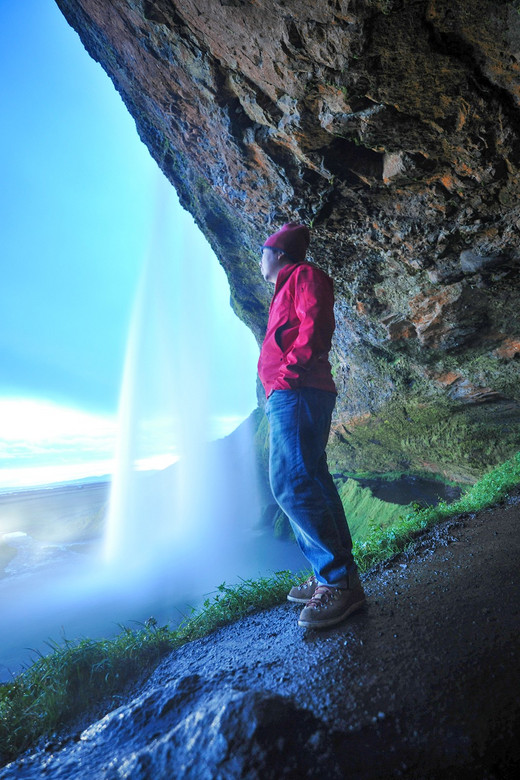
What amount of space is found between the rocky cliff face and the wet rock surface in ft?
11.3

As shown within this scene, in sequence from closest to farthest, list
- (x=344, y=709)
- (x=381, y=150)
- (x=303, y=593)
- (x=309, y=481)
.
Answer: (x=344, y=709)
(x=309, y=481)
(x=303, y=593)
(x=381, y=150)

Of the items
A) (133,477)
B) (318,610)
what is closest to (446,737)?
(318,610)

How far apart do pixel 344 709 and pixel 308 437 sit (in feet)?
4.24

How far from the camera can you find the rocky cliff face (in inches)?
101

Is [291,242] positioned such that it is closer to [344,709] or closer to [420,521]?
[344,709]

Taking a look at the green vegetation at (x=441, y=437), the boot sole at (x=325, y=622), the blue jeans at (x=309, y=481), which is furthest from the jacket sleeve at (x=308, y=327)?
the green vegetation at (x=441, y=437)

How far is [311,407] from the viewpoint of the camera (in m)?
2.29

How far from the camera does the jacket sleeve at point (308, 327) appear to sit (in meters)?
2.26

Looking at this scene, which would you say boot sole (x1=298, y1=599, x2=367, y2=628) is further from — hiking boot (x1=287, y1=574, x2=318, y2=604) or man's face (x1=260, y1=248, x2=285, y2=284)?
man's face (x1=260, y1=248, x2=285, y2=284)

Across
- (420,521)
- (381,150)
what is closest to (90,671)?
(420,521)

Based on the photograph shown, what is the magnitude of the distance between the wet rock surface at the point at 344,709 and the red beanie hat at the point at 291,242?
8.18ft

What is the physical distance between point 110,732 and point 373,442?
9.02m

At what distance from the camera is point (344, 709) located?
→ 1225 mm

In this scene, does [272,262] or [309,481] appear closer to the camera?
[309,481]
